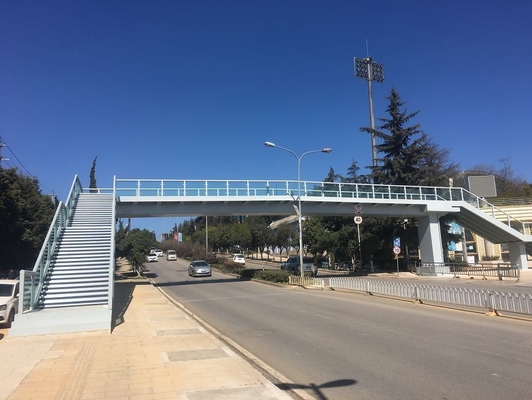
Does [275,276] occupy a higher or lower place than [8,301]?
lower

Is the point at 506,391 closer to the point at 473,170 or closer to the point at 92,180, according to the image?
the point at 92,180

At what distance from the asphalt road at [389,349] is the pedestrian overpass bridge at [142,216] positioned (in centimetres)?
→ 440

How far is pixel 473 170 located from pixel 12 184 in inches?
3176

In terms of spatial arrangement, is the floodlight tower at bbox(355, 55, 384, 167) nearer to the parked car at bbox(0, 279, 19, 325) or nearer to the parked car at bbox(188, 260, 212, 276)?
the parked car at bbox(188, 260, 212, 276)

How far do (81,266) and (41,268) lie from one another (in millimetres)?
2011

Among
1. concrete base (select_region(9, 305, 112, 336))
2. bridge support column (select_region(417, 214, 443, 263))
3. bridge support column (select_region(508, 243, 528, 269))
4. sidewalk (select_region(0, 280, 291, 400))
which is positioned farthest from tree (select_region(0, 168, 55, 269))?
bridge support column (select_region(508, 243, 528, 269))

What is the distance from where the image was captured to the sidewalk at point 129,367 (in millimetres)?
6098

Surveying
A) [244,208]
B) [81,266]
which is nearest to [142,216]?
[244,208]

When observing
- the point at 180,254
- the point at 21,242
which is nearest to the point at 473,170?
the point at 180,254

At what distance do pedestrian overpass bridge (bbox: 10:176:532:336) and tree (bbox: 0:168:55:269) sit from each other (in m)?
4.92

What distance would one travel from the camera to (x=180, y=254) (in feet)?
294

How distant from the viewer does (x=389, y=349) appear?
8789 mm

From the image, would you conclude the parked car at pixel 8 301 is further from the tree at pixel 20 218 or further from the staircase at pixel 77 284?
the tree at pixel 20 218

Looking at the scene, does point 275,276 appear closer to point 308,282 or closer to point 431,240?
point 308,282
